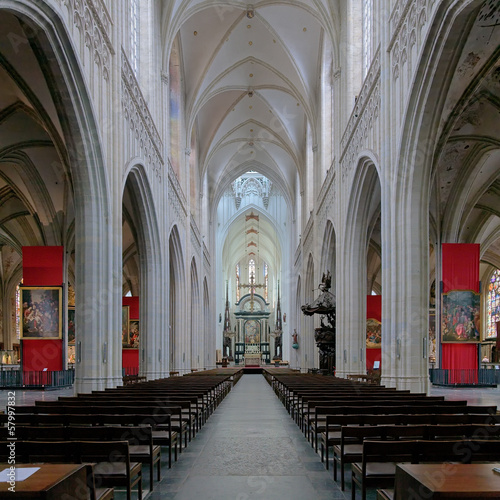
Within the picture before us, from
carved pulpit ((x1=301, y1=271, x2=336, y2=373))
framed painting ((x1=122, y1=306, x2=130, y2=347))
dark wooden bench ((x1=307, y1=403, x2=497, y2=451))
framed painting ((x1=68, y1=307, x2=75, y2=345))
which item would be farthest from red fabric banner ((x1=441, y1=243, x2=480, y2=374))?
framed painting ((x1=68, y1=307, x2=75, y2=345))

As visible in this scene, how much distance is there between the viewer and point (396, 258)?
38.6ft

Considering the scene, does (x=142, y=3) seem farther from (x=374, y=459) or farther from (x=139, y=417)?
(x=374, y=459)

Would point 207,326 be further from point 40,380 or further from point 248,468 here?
point 248,468

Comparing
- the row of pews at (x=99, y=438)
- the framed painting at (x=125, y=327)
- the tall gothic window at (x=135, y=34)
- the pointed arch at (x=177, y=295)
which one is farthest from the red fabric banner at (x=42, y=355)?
the row of pews at (x=99, y=438)

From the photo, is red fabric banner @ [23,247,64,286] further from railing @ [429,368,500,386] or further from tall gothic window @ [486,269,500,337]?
tall gothic window @ [486,269,500,337]

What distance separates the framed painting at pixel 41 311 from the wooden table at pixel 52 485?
1713cm

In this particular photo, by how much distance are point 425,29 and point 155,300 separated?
12585 millimetres

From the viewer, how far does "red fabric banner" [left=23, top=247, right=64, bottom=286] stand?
19422 millimetres

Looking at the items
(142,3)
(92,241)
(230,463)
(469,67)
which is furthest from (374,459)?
(142,3)

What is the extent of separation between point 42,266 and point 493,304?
1239 inches

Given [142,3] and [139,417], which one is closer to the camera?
[139,417]

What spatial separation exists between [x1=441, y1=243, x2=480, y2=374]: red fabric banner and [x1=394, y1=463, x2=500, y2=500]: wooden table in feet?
56.0

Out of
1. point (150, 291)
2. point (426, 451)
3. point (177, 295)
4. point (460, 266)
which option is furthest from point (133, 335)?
point (426, 451)

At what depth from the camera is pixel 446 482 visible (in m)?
2.60
